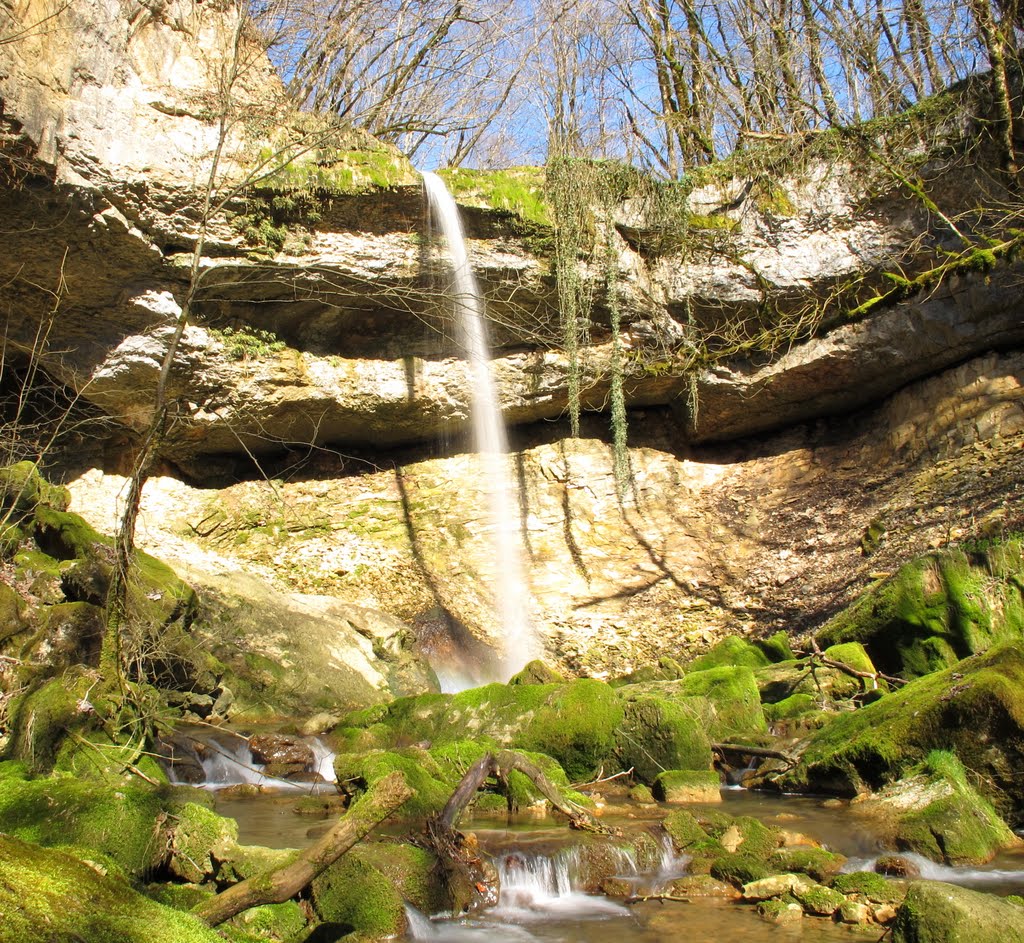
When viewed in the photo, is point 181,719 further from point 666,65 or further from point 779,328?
point 666,65

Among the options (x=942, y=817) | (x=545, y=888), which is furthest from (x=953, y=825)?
(x=545, y=888)

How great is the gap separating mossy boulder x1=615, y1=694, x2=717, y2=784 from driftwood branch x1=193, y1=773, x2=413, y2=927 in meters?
3.57

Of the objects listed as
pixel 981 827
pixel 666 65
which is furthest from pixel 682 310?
pixel 981 827

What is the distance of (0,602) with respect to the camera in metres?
5.92

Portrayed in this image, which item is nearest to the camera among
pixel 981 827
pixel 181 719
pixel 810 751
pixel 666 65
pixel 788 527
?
pixel 981 827

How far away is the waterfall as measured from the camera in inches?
393

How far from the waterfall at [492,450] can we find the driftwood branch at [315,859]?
7.22 meters

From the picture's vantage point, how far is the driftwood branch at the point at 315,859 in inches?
98.0

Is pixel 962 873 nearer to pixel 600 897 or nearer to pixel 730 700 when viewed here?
pixel 600 897

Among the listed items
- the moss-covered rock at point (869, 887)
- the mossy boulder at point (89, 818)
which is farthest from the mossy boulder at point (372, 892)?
the moss-covered rock at point (869, 887)

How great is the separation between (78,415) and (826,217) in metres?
10.6

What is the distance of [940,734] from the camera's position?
15.6 ft

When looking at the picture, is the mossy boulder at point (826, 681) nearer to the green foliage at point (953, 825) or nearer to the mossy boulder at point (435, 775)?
the green foliage at point (953, 825)

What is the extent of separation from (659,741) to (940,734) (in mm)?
1842
